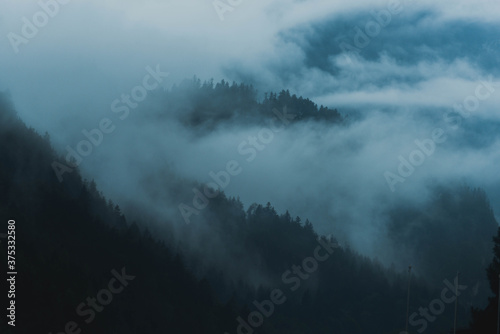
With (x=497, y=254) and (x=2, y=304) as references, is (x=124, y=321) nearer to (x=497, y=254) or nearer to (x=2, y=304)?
(x=2, y=304)

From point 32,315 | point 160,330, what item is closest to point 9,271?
point 32,315

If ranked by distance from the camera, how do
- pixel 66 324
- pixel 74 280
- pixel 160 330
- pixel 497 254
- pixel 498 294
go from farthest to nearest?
pixel 160 330 → pixel 74 280 → pixel 66 324 → pixel 497 254 → pixel 498 294

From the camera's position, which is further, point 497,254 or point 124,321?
point 124,321

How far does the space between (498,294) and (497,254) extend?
8.92 m

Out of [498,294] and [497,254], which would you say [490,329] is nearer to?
[498,294]

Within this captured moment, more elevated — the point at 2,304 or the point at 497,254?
the point at 497,254

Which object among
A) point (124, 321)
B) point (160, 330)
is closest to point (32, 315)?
point (124, 321)

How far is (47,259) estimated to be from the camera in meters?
183

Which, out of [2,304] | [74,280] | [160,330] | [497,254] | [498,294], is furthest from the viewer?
[160,330]

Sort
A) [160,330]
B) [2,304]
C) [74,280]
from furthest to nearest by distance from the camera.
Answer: [160,330], [74,280], [2,304]

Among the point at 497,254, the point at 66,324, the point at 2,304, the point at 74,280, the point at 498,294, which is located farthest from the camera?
the point at 74,280

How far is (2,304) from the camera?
14275cm

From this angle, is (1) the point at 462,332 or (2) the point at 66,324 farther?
(2) the point at 66,324

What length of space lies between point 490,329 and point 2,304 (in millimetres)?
87862
